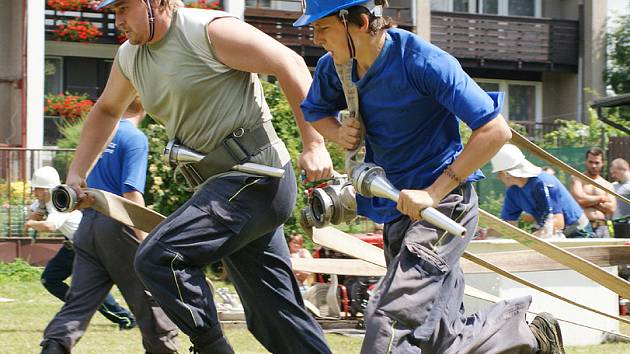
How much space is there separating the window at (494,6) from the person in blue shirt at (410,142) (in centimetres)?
2827

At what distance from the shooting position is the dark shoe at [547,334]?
5520mm

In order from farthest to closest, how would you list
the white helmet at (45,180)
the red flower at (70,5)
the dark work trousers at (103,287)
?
1. the red flower at (70,5)
2. the white helmet at (45,180)
3. the dark work trousers at (103,287)

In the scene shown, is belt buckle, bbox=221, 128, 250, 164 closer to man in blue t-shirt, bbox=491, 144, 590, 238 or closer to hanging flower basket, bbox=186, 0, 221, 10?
man in blue t-shirt, bbox=491, 144, 590, 238

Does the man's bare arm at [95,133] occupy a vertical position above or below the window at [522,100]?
above

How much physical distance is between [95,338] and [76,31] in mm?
18770

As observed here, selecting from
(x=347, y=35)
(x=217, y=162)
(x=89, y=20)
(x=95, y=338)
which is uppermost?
(x=89, y=20)

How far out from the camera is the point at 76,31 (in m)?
26.9

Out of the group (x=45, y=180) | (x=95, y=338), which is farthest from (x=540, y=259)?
(x=45, y=180)

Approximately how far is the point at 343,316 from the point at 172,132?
4.57m

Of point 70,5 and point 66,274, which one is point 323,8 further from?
point 70,5

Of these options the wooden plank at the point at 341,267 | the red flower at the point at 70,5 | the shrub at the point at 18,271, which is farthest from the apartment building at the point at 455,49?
the wooden plank at the point at 341,267

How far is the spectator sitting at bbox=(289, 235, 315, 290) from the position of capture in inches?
460

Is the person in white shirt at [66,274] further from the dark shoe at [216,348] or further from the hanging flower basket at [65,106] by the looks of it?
the hanging flower basket at [65,106]

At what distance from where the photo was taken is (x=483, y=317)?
5.27 metres
